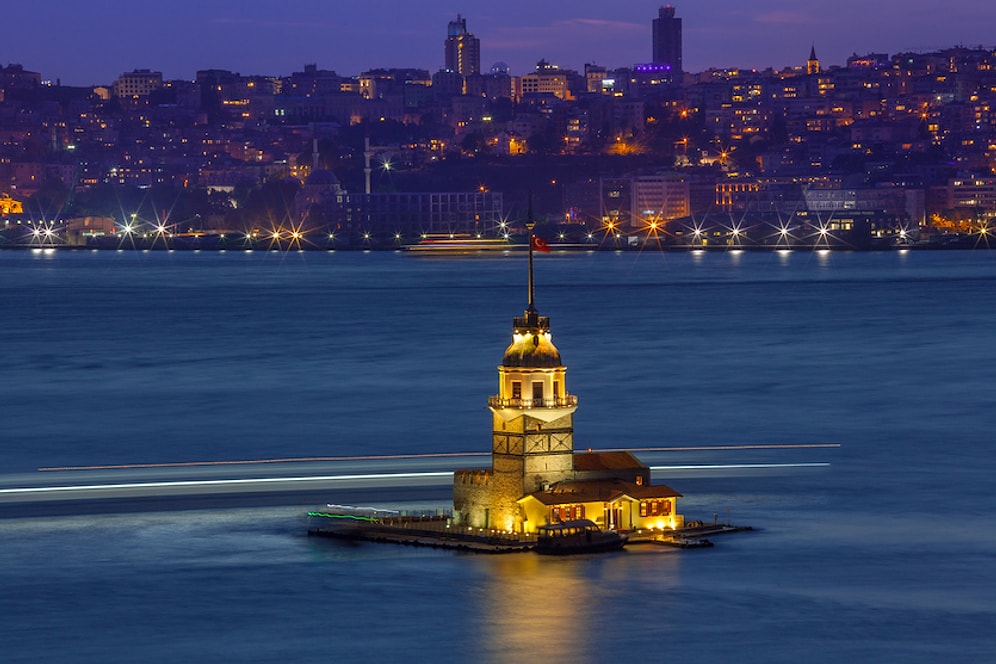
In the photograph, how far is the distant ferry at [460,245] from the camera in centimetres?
17725

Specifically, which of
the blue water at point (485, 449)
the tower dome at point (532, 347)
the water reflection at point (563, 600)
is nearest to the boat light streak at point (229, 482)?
the blue water at point (485, 449)

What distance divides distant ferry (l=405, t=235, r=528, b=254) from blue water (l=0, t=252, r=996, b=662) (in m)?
85.2

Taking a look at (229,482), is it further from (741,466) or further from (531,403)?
(531,403)

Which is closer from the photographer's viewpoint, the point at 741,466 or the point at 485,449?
the point at 741,466

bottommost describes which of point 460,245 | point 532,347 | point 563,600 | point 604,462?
point 460,245

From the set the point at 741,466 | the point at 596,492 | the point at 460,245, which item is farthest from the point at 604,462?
the point at 460,245

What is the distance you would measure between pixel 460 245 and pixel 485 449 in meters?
139

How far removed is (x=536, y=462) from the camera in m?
29.1

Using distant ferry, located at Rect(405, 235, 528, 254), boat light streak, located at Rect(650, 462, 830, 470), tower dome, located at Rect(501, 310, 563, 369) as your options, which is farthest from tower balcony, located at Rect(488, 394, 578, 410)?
distant ferry, located at Rect(405, 235, 528, 254)

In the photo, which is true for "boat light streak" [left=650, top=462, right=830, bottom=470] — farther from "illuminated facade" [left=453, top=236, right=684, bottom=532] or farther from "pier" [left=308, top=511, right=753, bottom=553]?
"illuminated facade" [left=453, top=236, right=684, bottom=532]

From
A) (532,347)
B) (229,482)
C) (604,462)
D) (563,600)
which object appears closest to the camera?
(563,600)

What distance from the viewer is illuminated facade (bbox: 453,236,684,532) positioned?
95.3ft

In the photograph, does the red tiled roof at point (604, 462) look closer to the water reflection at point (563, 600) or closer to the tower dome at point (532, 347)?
the water reflection at point (563, 600)

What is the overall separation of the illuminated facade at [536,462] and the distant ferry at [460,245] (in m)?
147
